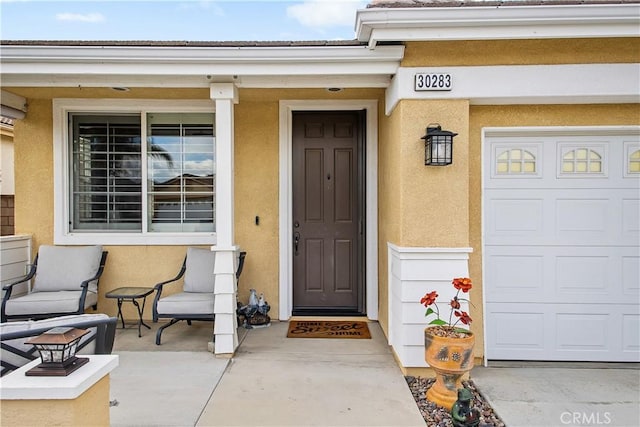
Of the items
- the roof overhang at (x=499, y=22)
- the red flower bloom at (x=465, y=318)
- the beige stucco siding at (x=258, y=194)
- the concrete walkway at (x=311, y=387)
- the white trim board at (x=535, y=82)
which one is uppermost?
the roof overhang at (x=499, y=22)

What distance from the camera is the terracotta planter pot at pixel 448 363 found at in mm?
2832

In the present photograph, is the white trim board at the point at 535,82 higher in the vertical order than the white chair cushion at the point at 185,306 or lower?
higher

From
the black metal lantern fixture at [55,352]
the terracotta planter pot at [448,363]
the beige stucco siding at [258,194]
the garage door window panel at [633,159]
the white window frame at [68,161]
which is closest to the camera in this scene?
the black metal lantern fixture at [55,352]

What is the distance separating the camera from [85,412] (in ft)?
5.57

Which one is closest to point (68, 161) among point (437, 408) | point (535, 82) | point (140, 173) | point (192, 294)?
point (140, 173)

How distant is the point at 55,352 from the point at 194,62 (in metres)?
2.61

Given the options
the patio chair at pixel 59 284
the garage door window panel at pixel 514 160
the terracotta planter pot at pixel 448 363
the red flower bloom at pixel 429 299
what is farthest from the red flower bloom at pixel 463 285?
the patio chair at pixel 59 284

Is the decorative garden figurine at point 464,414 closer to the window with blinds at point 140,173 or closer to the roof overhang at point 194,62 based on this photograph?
the roof overhang at point 194,62

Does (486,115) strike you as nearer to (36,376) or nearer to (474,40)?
(474,40)

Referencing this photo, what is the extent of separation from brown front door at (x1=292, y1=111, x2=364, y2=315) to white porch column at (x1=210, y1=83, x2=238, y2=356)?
1.25 metres

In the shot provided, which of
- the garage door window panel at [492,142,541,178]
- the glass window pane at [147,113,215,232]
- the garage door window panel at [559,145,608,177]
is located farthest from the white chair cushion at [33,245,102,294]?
the garage door window panel at [559,145,608,177]

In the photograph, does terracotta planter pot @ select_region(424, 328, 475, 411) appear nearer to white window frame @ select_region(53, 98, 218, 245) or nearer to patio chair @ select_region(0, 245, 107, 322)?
white window frame @ select_region(53, 98, 218, 245)

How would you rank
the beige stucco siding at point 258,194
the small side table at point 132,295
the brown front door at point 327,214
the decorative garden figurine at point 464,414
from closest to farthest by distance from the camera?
1. the decorative garden figurine at point 464,414
2. the small side table at point 132,295
3. the beige stucco siding at point 258,194
4. the brown front door at point 327,214

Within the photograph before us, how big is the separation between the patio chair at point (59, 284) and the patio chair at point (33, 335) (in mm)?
2152
